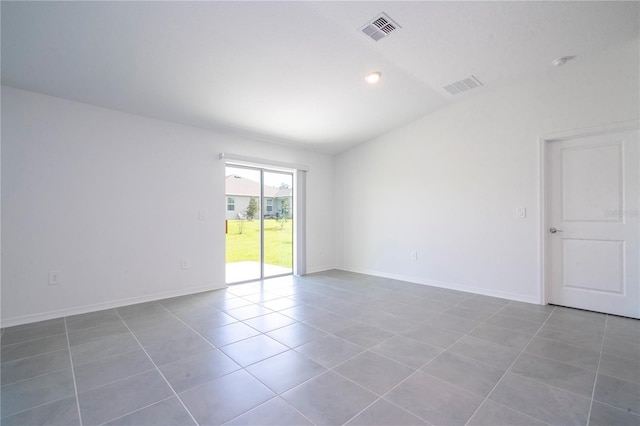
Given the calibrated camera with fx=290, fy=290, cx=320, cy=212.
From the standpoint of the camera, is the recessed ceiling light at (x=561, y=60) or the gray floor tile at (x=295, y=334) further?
the recessed ceiling light at (x=561, y=60)

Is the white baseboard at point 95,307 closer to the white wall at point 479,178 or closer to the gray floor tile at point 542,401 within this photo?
the white wall at point 479,178

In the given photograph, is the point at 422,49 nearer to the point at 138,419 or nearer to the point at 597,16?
the point at 597,16

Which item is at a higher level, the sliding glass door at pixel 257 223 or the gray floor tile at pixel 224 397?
the sliding glass door at pixel 257 223

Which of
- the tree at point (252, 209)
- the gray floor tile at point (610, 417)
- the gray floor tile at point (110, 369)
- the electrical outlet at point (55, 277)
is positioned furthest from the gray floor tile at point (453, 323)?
the electrical outlet at point (55, 277)

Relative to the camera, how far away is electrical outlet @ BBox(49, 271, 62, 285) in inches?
123

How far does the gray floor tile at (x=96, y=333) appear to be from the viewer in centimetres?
260

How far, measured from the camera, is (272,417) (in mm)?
1605

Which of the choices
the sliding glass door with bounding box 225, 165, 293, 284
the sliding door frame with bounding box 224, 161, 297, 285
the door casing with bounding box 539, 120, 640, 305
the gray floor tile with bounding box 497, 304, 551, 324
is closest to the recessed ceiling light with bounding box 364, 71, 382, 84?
the door casing with bounding box 539, 120, 640, 305

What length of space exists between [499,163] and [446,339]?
257cm

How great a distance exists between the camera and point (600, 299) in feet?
10.7

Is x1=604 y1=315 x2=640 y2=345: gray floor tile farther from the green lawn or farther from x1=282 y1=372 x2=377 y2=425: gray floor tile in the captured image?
the green lawn

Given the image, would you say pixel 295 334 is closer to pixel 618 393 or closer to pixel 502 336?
pixel 502 336

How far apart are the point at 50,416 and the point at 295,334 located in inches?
66.3

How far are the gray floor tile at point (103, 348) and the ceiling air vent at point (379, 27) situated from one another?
11.4ft
